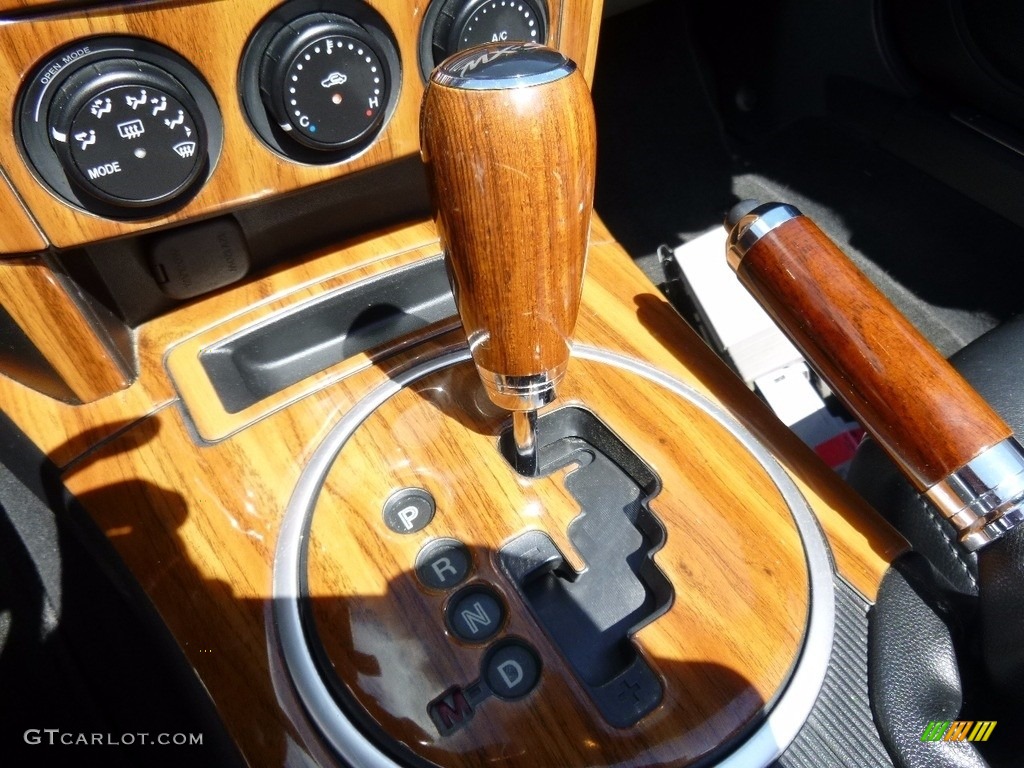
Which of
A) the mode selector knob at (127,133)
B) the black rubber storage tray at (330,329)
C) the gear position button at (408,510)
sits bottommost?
the gear position button at (408,510)

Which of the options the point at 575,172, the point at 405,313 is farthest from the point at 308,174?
the point at 575,172

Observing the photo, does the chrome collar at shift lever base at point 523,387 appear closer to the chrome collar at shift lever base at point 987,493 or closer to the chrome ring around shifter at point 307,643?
the chrome ring around shifter at point 307,643

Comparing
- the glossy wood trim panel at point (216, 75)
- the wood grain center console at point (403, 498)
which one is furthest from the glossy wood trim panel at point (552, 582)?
the glossy wood trim panel at point (216, 75)

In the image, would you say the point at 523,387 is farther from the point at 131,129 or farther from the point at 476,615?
the point at 131,129

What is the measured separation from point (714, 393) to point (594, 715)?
1.01 ft

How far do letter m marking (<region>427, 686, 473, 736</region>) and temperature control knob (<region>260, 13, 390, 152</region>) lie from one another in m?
0.42

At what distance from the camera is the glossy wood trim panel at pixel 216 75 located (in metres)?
0.44

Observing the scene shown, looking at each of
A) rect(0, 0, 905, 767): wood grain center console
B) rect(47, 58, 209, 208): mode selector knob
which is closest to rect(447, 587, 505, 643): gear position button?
rect(0, 0, 905, 767): wood grain center console

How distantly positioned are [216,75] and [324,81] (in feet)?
0.25

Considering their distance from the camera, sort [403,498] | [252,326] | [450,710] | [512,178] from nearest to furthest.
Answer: [512,178] → [450,710] → [403,498] → [252,326]

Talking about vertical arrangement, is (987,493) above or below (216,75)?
below

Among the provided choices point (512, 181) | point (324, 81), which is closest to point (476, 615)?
point (512, 181)

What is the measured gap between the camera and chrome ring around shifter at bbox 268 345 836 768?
46cm

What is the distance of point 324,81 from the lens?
53 cm
